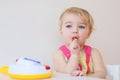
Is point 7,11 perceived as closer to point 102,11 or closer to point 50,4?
point 50,4

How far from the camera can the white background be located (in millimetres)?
961

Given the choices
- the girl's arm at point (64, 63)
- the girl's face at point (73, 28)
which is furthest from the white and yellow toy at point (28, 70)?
the girl's face at point (73, 28)

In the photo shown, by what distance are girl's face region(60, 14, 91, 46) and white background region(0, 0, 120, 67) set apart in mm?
173

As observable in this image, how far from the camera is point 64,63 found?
857 mm

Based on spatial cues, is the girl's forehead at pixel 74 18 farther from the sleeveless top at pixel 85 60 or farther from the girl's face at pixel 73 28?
the sleeveless top at pixel 85 60

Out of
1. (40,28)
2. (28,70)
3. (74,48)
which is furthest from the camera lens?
(40,28)

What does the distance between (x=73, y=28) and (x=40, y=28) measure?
0.21m

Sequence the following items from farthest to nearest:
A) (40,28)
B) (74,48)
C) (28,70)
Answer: (40,28) < (74,48) < (28,70)

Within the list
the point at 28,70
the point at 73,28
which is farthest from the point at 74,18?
the point at 28,70

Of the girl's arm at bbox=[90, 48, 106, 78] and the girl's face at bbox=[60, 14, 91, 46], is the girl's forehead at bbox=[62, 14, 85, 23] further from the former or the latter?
the girl's arm at bbox=[90, 48, 106, 78]

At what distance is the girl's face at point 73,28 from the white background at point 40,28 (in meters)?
0.17

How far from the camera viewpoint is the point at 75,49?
2.68 feet

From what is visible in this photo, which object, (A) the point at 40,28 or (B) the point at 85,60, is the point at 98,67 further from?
(A) the point at 40,28

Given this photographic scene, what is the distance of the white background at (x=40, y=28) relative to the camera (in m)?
0.96
